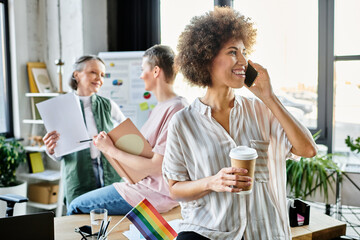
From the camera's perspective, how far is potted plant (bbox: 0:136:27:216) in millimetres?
3650

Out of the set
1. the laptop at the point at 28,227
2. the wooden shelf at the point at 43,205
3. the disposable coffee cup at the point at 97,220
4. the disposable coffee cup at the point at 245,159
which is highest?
the disposable coffee cup at the point at 245,159

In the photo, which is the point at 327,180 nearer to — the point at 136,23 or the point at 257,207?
the point at 257,207

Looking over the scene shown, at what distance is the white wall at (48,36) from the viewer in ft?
13.5

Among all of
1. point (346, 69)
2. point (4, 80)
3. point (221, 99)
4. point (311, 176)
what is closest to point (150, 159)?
point (221, 99)

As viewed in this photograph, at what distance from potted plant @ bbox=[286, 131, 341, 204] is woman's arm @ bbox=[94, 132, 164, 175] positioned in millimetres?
1611

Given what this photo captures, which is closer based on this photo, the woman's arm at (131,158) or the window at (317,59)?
the woman's arm at (131,158)

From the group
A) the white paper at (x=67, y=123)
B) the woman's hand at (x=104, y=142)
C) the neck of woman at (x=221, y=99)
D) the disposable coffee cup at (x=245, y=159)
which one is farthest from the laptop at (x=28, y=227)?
the white paper at (x=67, y=123)

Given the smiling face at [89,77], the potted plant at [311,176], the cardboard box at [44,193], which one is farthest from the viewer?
the cardboard box at [44,193]

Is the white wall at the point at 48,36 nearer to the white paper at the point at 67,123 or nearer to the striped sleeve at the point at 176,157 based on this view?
the white paper at the point at 67,123

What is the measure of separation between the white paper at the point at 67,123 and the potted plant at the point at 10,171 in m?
1.50

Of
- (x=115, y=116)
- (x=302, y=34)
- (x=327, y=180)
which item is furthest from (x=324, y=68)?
(x=115, y=116)

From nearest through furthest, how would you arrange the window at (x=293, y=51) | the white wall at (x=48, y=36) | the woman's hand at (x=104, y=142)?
the woman's hand at (x=104, y=142)
the window at (x=293, y=51)
the white wall at (x=48, y=36)

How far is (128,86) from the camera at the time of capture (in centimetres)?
397

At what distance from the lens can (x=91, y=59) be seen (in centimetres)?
266
